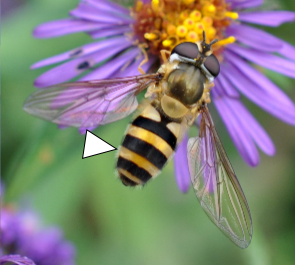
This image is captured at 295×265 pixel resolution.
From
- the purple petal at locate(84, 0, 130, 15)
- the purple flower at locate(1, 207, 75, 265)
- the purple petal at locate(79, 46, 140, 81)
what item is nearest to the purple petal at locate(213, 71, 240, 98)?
the purple petal at locate(79, 46, 140, 81)

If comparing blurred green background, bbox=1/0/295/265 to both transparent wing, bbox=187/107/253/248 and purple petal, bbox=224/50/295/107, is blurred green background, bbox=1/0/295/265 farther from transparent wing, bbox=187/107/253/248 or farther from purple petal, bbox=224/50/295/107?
transparent wing, bbox=187/107/253/248

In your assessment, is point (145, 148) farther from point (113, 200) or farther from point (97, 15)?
point (113, 200)

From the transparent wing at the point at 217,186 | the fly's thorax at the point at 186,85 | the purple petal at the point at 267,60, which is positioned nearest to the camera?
the transparent wing at the point at 217,186

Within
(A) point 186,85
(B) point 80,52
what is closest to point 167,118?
(A) point 186,85

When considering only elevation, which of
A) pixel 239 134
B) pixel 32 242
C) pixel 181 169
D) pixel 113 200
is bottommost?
pixel 113 200

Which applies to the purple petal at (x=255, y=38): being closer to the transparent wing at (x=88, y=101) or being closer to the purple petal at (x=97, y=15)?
the purple petal at (x=97, y=15)

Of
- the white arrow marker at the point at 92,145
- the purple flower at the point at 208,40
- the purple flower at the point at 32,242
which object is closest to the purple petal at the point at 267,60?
the purple flower at the point at 208,40
